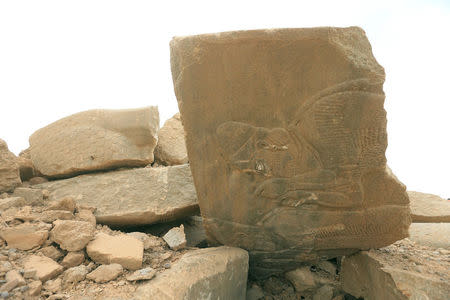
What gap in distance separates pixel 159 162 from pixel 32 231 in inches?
→ 65.0

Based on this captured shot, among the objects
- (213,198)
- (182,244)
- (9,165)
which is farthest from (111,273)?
(9,165)

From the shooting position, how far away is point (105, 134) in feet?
9.02

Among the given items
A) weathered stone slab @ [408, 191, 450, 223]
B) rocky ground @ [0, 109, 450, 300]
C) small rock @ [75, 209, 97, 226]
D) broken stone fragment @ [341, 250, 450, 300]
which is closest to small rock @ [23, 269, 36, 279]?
rocky ground @ [0, 109, 450, 300]

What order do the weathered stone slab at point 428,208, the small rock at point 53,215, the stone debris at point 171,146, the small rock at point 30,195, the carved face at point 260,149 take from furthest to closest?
the stone debris at point 171,146
the weathered stone slab at point 428,208
the small rock at point 30,195
the small rock at point 53,215
the carved face at point 260,149

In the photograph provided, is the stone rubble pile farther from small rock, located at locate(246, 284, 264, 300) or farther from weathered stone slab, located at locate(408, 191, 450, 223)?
weathered stone slab, located at locate(408, 191, 450, 223)

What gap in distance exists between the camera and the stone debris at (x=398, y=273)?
1753 millimetres

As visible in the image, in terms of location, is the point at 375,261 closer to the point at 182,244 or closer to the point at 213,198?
the point at 213,198

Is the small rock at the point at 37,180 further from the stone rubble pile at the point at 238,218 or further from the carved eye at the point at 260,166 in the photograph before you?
the carved eye at the point at 260,166

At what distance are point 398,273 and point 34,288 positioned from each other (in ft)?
6.67

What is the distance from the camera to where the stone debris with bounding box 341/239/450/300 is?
1.75 metres

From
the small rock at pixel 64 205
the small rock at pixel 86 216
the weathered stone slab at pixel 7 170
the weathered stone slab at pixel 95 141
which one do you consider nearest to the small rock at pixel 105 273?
the small rock at pixel 86 216

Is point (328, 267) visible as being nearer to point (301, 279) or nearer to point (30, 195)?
point (301, 279)

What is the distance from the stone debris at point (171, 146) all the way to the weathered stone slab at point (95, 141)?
1.58 ft

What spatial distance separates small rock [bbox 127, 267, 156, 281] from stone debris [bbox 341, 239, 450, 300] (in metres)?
1.45
